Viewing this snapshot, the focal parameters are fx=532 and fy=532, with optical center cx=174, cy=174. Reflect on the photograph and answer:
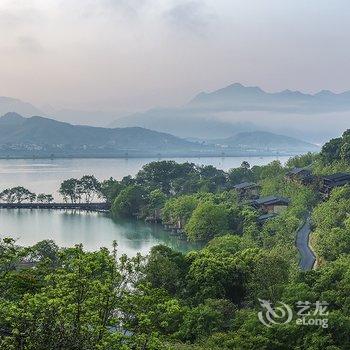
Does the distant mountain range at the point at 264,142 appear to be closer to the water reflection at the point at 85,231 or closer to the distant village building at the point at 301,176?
the water reflection at the point at 85,231

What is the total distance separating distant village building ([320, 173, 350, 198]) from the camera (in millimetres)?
24052

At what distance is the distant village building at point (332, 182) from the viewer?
24052 mm

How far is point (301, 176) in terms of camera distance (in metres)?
28.3

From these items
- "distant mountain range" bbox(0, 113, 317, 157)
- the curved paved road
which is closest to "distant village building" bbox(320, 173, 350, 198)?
the curved paved road

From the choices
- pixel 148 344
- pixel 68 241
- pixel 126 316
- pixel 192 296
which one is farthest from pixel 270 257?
pixel 68 241

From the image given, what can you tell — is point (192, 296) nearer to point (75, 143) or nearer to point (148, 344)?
point (148, 344)

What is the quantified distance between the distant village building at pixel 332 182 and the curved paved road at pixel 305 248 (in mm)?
2716

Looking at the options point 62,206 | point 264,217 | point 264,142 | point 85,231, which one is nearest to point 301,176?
point 264,217

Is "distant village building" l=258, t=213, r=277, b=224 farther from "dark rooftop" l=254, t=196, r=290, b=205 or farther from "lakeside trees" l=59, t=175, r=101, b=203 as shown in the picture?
"lakeside trees" l=59, t=175, r=101, b=203

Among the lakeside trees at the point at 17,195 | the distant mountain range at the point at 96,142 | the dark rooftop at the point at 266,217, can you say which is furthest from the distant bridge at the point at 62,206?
the distant mountain range at the point at 96,142

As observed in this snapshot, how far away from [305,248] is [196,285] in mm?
7201

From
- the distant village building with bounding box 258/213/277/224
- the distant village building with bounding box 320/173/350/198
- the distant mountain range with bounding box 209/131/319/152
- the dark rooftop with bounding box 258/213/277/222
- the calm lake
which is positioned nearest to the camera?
the distant village building with bounding box 258/213/277/224

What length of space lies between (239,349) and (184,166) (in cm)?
3380

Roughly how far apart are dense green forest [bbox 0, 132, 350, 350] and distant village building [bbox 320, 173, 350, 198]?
685 mm
